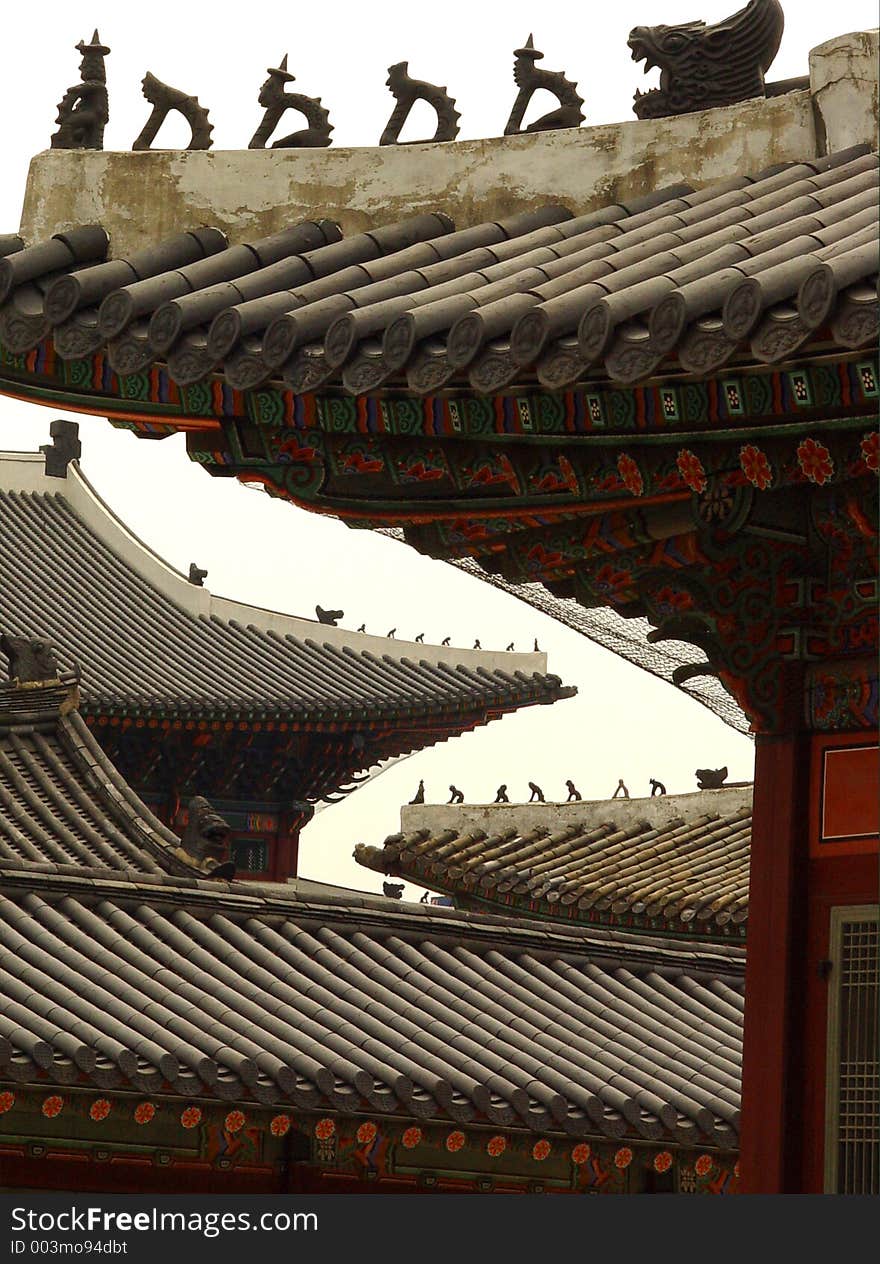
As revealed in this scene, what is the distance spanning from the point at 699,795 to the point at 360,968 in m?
8.53

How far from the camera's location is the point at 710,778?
22094mm

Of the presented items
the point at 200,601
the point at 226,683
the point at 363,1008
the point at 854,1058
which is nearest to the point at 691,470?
the point at 854,1058

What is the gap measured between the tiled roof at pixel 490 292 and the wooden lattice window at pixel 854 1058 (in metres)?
2.12

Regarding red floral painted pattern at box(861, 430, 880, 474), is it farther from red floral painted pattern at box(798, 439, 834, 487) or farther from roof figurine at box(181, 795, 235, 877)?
roof figurine at box(181, 795, 235, 877)

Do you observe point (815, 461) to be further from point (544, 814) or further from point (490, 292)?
point (544, 814)

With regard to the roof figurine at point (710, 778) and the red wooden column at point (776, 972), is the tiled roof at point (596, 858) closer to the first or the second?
the roof figurine at point (710, 778)

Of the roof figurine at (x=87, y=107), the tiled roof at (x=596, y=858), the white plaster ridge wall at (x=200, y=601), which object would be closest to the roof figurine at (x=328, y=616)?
the white plaster ridge wall at (x=200, y=601)

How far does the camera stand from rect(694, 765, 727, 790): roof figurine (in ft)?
72.3

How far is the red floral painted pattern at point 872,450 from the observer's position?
22.1 ft

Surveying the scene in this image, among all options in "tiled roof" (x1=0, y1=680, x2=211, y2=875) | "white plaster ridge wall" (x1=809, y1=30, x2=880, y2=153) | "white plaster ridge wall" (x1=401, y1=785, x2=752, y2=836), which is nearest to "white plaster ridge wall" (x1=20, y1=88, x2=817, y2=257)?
"white plaster ridge wall" (x1=809, y1=30, x2=880, y2=153)

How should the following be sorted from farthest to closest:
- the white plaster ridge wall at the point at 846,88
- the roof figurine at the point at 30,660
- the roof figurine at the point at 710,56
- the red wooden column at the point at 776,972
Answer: the roof figurine at the point at 30,660, the roof figurine at the point at 710,56, the red wooden column at the point at 776,972, the white plaster ridge wall at the point at 846,88

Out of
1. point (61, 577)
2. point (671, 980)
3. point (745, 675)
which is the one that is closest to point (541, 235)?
point (745, 675)

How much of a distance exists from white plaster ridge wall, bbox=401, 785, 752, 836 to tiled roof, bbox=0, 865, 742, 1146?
6661 millimetres

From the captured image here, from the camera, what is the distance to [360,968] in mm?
13883
